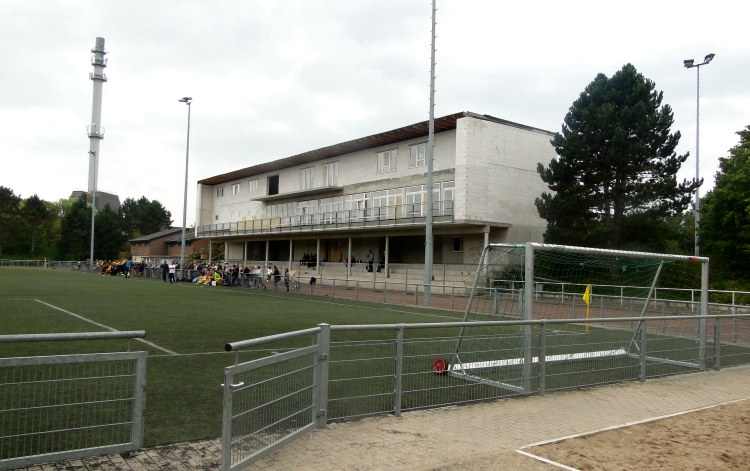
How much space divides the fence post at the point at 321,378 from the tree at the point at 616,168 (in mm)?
28152

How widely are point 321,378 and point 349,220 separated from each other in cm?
3912

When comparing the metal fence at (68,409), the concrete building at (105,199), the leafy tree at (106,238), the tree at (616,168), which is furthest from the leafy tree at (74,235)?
the metal fence at (68,409)

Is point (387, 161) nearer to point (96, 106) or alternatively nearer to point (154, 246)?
point (154, 246)

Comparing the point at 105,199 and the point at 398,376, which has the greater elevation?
the point at 105,199

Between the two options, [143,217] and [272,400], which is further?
[143,217]

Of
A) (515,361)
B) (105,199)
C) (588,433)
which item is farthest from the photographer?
(105,199)

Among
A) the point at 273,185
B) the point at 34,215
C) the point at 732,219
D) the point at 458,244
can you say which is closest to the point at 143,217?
the point at 34,215

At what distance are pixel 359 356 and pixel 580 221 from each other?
94.0ft

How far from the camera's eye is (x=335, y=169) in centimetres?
5050

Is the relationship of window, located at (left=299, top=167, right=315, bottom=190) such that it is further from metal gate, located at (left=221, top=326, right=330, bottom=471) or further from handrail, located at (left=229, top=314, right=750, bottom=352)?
metal gate, located at (left=221, top=326, right=330, bottom=471)

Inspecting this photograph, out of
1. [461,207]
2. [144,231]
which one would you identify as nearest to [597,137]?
[461,207]

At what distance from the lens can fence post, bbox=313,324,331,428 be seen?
20.1ft

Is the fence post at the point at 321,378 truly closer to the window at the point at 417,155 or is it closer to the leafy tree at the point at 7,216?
the window at the point at 417,155

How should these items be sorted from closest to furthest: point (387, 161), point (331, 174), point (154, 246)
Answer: point (387, 161)
point (331, 174)
point (154, 246)
